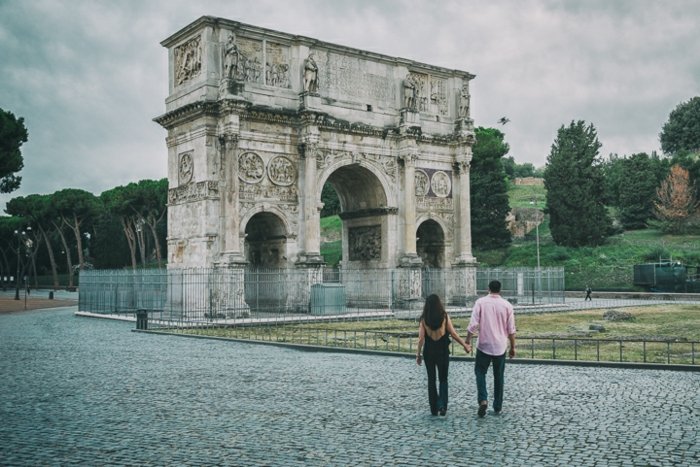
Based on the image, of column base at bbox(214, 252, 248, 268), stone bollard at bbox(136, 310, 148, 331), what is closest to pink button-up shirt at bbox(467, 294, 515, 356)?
stone bollard at bbox(136, 310, 148, 331)

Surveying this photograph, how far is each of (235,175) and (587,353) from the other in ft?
56.6

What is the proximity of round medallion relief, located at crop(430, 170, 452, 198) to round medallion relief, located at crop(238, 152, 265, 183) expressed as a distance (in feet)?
33.0

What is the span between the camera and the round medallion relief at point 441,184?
36.3 m

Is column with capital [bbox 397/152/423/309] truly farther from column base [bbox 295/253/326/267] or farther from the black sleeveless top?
the black sleeveless top

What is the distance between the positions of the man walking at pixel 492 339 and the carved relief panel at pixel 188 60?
23.2 metres

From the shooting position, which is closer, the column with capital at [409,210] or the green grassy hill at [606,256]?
the column with capital at [409,210]

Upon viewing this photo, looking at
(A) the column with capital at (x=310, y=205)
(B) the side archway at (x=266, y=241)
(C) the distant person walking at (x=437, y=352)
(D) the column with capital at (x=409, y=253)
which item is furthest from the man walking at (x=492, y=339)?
(D) the column with capital at (x=409, y=253)

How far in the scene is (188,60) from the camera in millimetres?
30203

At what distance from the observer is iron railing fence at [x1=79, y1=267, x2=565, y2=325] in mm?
27781

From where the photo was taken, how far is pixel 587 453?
6.95 metres

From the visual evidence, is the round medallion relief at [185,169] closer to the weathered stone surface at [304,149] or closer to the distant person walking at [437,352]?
the weathered stone surface at [304,149]

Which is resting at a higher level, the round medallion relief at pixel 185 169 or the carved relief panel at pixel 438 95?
the carved relief panel at pixel 438 95

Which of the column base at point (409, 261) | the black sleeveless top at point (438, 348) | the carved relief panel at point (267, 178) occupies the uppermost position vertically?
the carved relief panel at point (267, 178)

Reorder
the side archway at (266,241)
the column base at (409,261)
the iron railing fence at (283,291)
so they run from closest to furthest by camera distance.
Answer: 1. the iron railing fence at (283,291)
2. the side archway at (266,241)
3. the column base at (409,261)
